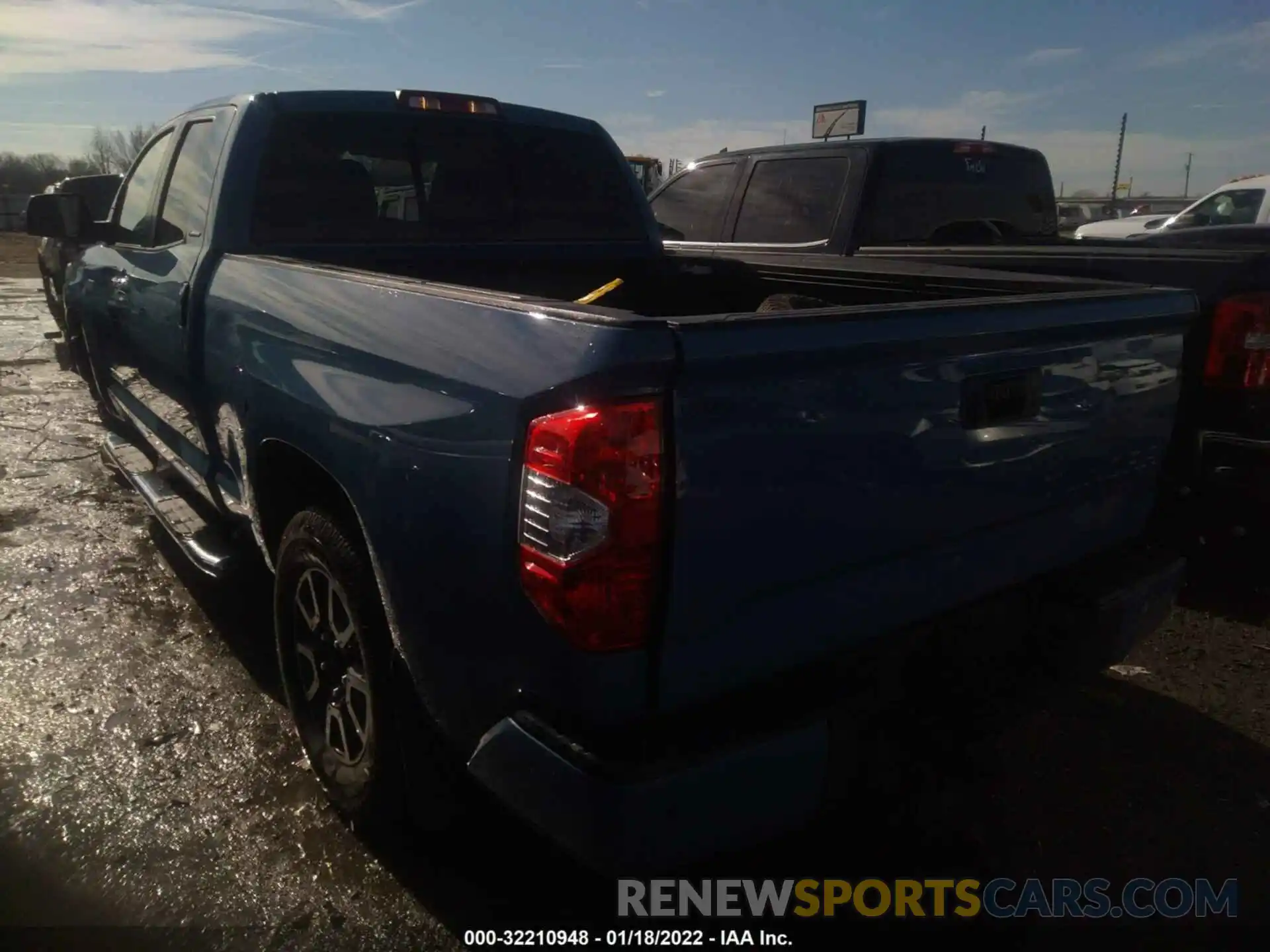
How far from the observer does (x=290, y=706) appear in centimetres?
296

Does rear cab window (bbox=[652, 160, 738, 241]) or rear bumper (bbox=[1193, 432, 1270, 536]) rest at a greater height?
rear cab window (bbox=[652, 160, 738, 241])

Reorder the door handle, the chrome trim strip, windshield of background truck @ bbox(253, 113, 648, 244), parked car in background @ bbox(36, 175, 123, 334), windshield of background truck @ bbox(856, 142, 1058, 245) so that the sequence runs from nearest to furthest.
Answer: windshield of background truck @ bbox(253, 113, 648, 244) < the chrome trim strip < the door handle < windshield of background truck @ bbox(856, 142, 1058, 245) < parked car in background @ bbox(36, 175, 123, 334)

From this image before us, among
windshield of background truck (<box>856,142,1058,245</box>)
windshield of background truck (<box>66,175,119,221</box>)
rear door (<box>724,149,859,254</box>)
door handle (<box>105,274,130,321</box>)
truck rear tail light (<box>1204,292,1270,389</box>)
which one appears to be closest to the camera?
truck rear tail light (<box>1204,292,1270,389</box>)

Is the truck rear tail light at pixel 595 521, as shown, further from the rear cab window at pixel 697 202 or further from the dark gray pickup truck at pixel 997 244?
the rear cab window at pixel 697 202

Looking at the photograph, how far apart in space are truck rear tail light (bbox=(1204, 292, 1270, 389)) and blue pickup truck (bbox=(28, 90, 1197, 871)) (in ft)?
2.71

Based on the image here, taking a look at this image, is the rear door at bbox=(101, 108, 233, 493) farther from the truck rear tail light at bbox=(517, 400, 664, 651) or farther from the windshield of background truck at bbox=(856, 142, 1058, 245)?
the windshield of background truck at bbox=(856, 142, 1058, 245)

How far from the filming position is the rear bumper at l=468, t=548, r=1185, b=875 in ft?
5.56

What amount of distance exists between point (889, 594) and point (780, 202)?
4.43 m

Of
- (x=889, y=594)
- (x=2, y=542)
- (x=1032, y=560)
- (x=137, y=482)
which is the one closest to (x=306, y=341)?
(x=889, y=594)

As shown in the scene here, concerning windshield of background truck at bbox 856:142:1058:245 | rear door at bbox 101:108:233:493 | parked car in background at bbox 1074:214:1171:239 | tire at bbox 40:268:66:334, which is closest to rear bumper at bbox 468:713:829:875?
rear door at bbox 101:108:233:493

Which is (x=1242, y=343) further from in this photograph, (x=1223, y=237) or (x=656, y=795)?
(x=1223, y=237)
